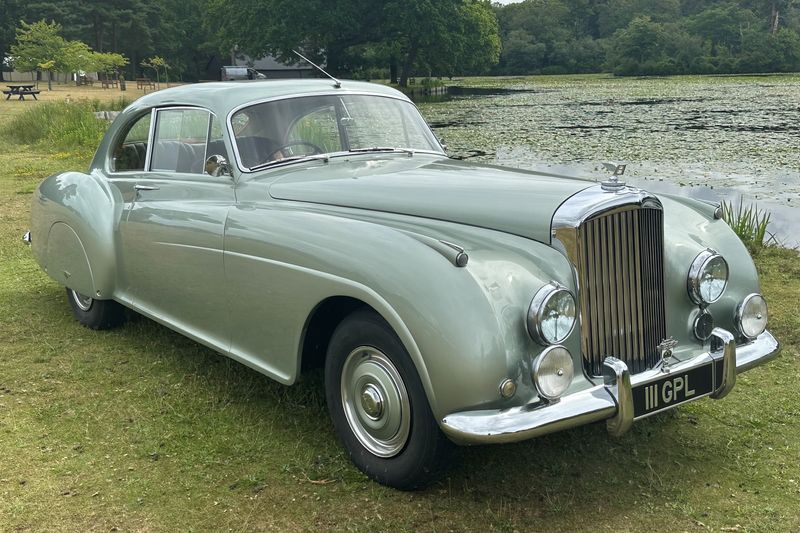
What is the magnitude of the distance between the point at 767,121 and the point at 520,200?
19.1 metres

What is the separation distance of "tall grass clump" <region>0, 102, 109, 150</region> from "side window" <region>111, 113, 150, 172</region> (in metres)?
12.1

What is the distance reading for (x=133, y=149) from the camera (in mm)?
4762

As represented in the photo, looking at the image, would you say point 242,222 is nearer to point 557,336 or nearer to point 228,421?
point 228,421

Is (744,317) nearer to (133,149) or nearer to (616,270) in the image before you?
(616,270)

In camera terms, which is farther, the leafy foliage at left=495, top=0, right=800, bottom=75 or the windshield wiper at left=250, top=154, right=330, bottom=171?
the leafy foliage at left=495, top=0, right=800, bottom=75

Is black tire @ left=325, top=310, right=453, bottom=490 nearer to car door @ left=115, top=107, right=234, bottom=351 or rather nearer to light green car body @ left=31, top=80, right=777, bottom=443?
light green car body @ left=31, top=80, right=777, bottom=443

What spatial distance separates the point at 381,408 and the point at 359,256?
0.63m

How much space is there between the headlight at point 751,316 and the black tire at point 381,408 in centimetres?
152

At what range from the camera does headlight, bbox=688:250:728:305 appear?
329cm

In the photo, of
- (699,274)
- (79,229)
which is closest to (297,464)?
(699,274)

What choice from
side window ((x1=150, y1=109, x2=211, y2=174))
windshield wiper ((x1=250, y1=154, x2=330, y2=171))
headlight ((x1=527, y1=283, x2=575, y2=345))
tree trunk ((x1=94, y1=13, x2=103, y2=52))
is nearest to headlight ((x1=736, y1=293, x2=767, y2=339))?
headlight ((x1=527, y1=283, x2=575, y2=345))

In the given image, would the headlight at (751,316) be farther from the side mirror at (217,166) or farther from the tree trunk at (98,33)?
the tree trunk at (98,33)

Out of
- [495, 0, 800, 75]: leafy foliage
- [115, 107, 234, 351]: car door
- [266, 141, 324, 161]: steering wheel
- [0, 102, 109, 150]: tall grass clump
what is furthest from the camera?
[495, 0, 800, 75]: leafy foliage

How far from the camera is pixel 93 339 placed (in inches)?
198
